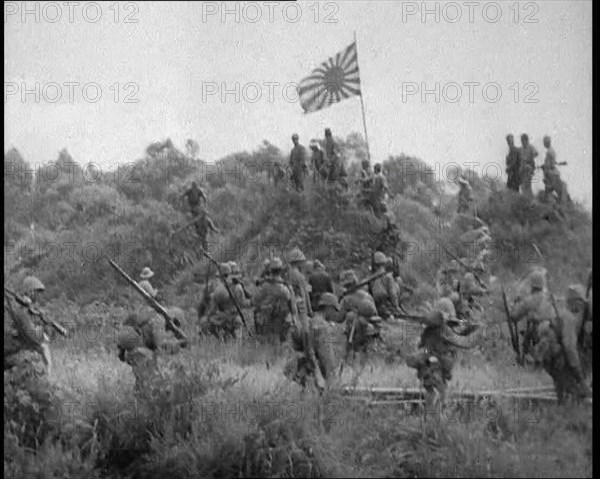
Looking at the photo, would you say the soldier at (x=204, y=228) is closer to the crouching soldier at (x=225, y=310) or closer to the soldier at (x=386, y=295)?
the crouching soldier at (x=225, y=310)

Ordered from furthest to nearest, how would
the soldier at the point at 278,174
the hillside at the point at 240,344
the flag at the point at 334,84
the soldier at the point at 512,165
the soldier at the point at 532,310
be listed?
the soldier at the point at 278,174
the flag at the point at 334,84
the soldier at the point at 512,165
the soldier at the point at 532,310
the hillside at the point at 240,344

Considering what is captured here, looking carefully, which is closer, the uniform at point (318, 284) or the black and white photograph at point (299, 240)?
the black and white photograph at point (299, 240)

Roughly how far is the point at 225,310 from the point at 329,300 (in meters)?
0.81

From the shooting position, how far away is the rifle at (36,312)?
6.88 meters

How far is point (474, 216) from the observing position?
22.0ft

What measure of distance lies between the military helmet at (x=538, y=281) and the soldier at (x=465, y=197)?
0.78 meters

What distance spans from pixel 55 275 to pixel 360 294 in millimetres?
2477

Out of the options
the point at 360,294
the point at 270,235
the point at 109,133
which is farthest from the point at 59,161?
the point at 360,294

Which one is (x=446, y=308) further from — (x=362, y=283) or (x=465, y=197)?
(x=465, y=197)

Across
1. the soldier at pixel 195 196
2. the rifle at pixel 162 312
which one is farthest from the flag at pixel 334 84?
the rifle at pixel 162 312

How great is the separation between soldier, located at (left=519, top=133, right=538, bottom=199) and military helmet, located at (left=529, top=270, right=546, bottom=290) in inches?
27.4

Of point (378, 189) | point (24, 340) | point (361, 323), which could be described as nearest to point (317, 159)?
point (378, 189)

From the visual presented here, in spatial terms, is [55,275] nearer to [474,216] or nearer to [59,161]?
[59,161]

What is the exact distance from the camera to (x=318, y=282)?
6590 mm
